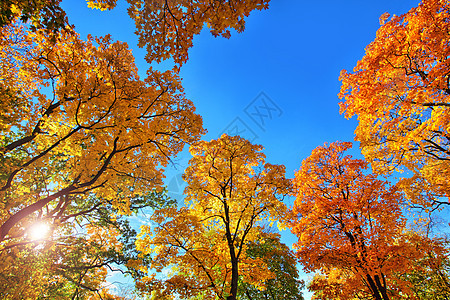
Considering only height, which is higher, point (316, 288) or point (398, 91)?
point (398, 91)

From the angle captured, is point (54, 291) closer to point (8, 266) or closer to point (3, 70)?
point (8, 266)

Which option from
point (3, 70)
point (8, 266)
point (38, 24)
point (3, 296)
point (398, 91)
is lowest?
point (3, 296)

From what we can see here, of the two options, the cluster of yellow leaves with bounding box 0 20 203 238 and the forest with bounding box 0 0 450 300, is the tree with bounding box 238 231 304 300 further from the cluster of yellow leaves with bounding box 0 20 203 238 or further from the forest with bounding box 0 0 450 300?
the cluster of yellow leaves with bounding box 0 20 203 238

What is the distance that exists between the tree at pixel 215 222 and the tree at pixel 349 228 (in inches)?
103

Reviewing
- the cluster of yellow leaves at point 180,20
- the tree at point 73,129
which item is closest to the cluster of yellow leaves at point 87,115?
the tree at point 73,129

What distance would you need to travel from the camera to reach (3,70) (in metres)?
6.59

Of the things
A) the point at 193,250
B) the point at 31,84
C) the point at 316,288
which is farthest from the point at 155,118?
the point at 316,288

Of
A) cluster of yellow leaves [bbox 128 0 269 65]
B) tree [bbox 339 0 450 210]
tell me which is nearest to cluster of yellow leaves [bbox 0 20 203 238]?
cluster of yellow leaves [bbox 128 0 269 65]

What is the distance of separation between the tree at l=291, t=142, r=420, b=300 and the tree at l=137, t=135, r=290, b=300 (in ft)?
8.59

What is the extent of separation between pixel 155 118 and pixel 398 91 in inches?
401

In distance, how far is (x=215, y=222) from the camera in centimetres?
1050

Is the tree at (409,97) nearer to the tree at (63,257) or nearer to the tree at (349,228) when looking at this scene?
the tree at (349,228)

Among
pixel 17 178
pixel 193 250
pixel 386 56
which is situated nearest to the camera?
pixel 386 56

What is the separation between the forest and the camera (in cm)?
624
